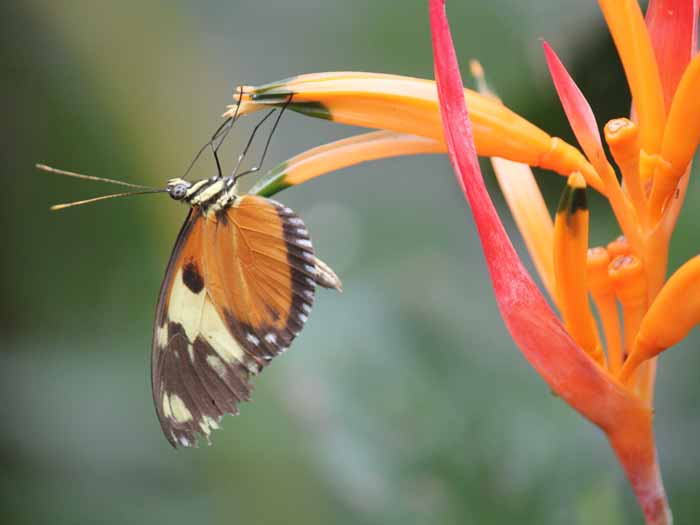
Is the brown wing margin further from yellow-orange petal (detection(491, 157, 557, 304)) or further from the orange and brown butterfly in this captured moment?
yellow-orange petal (detection(491, 157, 557, 304))

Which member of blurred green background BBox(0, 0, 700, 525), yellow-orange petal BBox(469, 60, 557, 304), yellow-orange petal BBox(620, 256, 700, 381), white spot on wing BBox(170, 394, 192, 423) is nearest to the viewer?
yellow-orange petal BBox(620, 256, 700, 381)

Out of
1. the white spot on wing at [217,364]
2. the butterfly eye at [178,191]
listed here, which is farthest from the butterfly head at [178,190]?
the white spot on wing at [217,364]

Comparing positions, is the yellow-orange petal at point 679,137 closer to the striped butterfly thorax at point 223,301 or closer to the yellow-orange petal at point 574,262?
the yellow-orange petal at point 574,262

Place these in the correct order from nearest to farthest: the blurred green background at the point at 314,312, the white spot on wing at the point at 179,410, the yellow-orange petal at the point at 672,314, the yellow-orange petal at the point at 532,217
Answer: the yellow-orange petal at the point at 672,314
the yellow-orange petal at the point at 532,217
the white spot on wing at the point at 179,410
the blurred green background at the point at 314,312

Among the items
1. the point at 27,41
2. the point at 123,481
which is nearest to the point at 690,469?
the point at 123,481

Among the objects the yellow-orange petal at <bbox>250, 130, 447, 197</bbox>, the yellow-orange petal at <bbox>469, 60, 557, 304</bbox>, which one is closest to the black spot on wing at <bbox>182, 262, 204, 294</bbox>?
the yellow-orange petal at <bbox>250, 130, 447, 197</bbox>

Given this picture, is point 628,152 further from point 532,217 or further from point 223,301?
point 223,301

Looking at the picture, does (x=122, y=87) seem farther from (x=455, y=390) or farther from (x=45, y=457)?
(x=455, y=390)
